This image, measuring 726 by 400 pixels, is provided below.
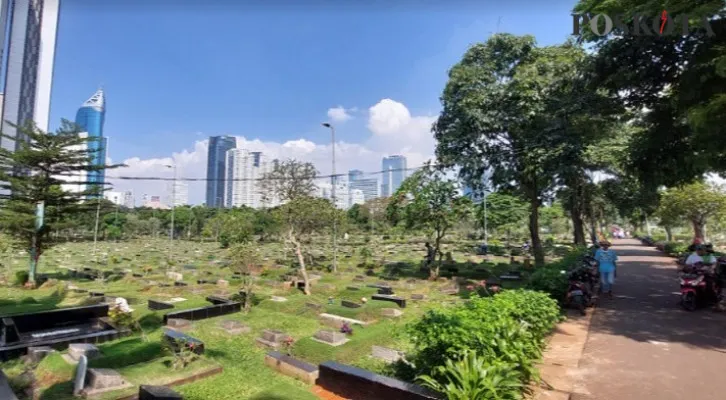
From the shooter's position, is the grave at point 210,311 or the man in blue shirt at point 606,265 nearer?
the man in blue shirt at point 606,265

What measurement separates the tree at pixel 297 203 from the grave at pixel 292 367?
705cm

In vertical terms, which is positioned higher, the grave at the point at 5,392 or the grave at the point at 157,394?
the grave at the point at 5,392

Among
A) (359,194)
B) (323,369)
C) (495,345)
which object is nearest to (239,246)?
(323,369)

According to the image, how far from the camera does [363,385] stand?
4.93 m

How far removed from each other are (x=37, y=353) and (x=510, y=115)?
15.3 m

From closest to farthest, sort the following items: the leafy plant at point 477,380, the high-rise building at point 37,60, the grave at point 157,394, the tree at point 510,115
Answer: the leafy plant at point 477,380
the grave at point 157,394
the tree at point 510,115
the high-rise building at point 37,60

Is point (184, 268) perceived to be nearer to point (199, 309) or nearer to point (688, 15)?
point (199, 309)

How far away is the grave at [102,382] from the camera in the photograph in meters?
5.76

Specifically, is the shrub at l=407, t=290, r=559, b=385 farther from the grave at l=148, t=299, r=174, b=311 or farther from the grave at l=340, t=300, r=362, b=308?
the grave at l=148, t=299, r=174, b=311

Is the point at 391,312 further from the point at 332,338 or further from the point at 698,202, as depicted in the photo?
the point at 698,202

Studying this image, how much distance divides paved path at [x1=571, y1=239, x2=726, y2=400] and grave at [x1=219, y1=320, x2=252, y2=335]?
7.12 metres

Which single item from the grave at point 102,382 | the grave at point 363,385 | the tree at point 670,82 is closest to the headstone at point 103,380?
the grave at point 102,382

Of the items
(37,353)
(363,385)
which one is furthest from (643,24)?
(37,353)

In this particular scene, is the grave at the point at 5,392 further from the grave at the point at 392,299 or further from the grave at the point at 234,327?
the grave at the point at 392,299
